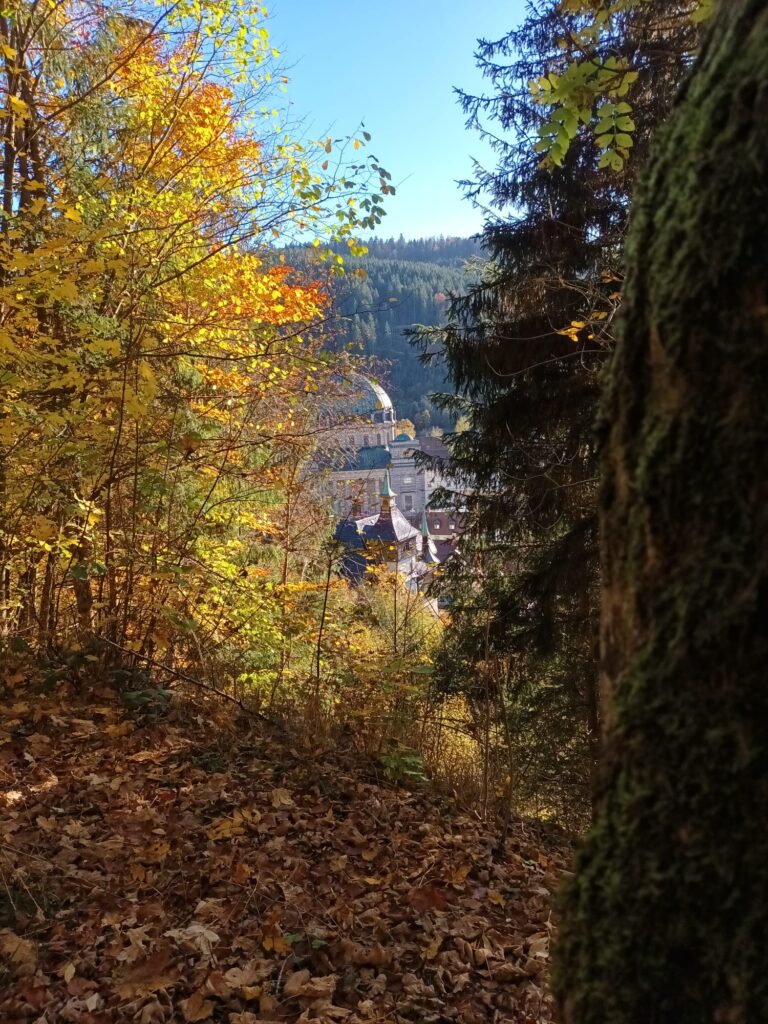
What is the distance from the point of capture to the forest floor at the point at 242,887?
2.16 metres

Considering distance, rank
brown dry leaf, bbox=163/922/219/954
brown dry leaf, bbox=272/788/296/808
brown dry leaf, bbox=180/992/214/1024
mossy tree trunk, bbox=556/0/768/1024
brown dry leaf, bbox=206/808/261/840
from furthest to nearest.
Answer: brown dry leaf, bbox=272/788/296/808 → brown dry leaf, bbox=206/808/261/840 → brown dry leaf, bbox=163/922/219/954 → brown dry leaf, bbox=180/992/214/1024 → mossy tree trunk, bbox=556/0/768/1024

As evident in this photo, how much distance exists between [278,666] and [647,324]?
18.8 ft

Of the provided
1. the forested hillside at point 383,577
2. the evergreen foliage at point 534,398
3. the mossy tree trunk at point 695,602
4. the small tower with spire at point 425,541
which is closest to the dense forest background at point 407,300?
the evergreen foliage at point 534,398

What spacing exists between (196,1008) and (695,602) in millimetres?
2310

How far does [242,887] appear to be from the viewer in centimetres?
279

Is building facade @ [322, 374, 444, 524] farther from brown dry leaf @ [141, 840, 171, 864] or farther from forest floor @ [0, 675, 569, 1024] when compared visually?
brown dry leaf @ [141, 840, 171, 864]

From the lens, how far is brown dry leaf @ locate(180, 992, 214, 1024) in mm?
2020

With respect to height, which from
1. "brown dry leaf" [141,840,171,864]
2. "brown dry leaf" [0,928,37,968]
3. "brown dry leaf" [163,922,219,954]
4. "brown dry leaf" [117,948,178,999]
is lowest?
"brown dry leaf" [141,840,171,864]

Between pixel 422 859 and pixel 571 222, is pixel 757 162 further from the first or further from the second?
pixel 571 222

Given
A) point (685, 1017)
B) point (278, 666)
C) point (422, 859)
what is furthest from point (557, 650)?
point (685, 1017)

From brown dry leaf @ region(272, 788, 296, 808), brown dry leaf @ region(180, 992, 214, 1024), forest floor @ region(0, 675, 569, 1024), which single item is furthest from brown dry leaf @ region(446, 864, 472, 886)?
brown dry leaf @ region(180, 992, 214, 1024)

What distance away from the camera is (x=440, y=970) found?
7.70ft

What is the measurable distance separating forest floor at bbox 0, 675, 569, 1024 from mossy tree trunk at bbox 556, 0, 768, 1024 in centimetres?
173

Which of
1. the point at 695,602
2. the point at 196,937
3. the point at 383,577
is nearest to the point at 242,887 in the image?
the point at 196,937
